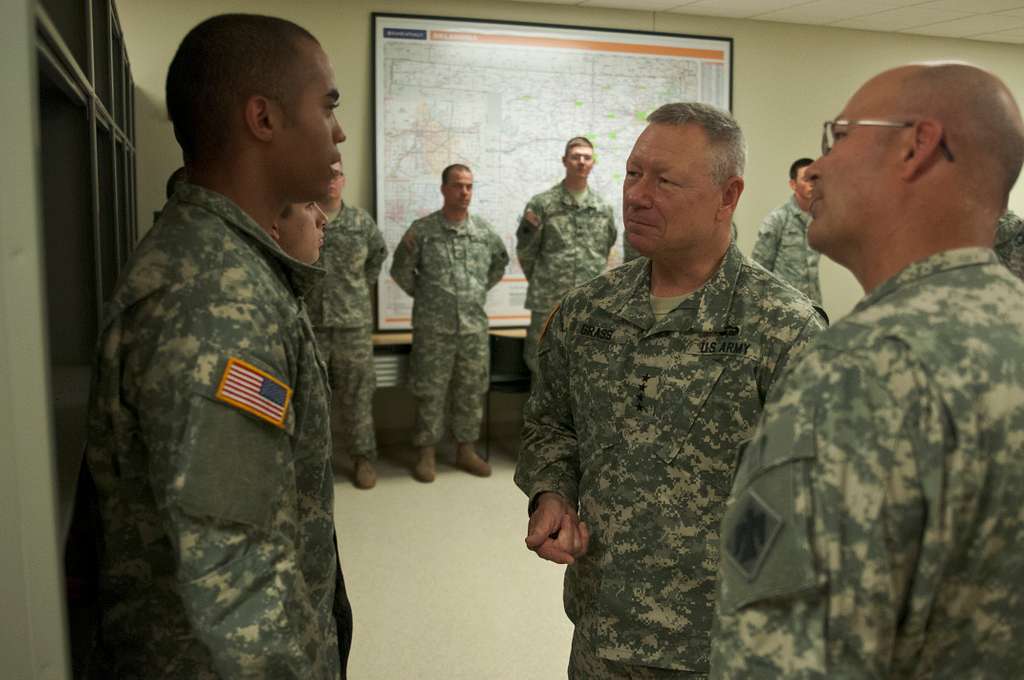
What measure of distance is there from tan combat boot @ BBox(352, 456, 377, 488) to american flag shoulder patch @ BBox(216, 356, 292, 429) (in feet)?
12.4

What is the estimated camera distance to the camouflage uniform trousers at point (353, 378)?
476 centimetres

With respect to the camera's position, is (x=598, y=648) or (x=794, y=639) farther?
(x=598, y=648)

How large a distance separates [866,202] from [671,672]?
Answer: 91cm

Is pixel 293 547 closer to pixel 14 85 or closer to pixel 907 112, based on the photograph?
pixel 14 85

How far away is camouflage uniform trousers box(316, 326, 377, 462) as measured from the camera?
187 inches

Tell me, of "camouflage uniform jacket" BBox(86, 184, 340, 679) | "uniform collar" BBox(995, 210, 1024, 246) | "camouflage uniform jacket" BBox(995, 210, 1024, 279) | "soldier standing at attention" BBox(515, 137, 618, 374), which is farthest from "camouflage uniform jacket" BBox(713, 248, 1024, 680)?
"soldier standing at attention" BBox(515, 137, 618, 374)

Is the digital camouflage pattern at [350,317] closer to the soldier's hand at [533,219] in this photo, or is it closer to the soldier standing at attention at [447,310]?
the soldier standing at attention at [447,310]

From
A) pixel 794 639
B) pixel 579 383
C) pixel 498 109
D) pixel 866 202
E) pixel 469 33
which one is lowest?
pixel 794 639

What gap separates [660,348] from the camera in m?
1.60

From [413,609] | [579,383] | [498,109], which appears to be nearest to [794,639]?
[579,383]

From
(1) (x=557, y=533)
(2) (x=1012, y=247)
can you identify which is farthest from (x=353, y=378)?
(1) (x=557, y=533)

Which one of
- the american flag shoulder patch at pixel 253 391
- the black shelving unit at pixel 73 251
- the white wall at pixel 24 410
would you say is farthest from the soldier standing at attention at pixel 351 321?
the white wall at pixel 24 410

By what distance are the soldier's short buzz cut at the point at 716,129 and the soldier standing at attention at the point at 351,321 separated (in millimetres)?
3178

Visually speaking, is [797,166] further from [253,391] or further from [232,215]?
[253,391]
